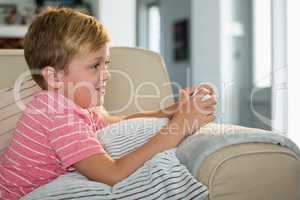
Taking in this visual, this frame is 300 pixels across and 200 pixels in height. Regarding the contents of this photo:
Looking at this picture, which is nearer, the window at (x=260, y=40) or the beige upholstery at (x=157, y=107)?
the beige upholstery at (x=157, y=107)

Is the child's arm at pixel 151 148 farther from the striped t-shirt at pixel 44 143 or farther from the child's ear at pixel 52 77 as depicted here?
the child's ear at pixel 52 77

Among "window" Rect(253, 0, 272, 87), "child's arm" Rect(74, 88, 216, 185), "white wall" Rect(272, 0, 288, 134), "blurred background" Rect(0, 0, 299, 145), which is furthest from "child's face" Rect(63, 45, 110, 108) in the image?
"window" Rect(253, 0, 272, 87)

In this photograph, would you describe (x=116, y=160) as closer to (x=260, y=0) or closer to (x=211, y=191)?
(x=211, y=191)

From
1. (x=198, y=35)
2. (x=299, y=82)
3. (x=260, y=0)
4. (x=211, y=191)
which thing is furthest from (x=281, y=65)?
(x=260, y=0)

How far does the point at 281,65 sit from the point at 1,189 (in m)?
1.38

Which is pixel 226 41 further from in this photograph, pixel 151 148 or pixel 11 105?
pixel 151 148

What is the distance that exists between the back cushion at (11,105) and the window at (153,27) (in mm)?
4484

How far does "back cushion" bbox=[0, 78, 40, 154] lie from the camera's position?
1232 millimetres

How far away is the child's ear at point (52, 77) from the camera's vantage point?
42.1 inches

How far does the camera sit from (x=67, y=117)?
964 mm

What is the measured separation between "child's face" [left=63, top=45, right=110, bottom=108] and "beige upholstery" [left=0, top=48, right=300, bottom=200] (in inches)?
10.8

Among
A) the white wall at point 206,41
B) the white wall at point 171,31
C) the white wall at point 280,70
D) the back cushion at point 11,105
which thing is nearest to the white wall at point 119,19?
the white wall at point 206,41

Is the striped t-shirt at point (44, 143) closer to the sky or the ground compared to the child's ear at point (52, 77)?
closer to the ground

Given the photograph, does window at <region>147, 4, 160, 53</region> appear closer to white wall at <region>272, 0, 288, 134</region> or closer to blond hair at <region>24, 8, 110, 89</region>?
white wall at <region>272, 0, 288, 134</region>
